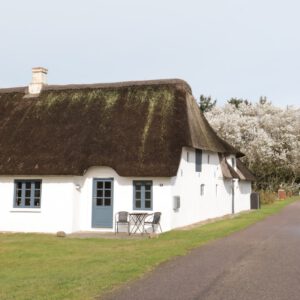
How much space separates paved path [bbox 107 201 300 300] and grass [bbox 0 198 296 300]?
1.84 ft

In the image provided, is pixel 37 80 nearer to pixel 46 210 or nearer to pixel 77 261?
pixel 46 210

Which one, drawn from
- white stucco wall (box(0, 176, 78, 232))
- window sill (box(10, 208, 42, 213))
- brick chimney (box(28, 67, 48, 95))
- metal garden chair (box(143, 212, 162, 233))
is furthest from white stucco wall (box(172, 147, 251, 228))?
brick chimney (box(28, 67, 48, 95))

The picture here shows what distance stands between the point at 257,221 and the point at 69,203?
10.1 metres

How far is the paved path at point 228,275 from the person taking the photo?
8219 millimetres

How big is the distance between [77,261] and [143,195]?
24.5ft

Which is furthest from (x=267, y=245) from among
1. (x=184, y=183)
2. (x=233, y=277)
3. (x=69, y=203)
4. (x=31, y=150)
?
(x=31, y=150)

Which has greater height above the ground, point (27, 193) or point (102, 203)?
point (27, 193)

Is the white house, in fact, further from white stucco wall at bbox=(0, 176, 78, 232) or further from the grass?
the grass

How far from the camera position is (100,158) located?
1936cm

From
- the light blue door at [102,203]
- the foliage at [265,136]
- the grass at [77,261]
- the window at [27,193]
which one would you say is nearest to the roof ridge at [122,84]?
the light blue door at [102,203]

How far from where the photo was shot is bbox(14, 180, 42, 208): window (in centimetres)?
1997

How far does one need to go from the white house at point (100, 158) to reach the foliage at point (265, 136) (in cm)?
2726

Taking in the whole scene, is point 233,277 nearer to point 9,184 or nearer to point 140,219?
point 140,219

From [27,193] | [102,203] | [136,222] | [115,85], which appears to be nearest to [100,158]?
[102,203]
